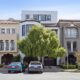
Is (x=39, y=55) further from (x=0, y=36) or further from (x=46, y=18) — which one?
(x=46, y=18)

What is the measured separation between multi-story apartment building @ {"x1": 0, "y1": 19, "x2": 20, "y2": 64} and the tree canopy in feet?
41.5

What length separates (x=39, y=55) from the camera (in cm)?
5194

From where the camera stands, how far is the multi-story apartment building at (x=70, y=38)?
2510 inches

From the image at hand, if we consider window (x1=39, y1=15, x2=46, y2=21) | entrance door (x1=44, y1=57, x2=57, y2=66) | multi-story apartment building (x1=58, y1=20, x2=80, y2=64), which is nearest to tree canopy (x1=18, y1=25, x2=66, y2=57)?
multi-story apartment building (x1=58, y1=20, x2=80, y2=64)

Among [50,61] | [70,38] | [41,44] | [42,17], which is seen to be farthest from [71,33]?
[41,44]

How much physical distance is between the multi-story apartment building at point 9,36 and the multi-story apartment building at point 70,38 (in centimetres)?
926

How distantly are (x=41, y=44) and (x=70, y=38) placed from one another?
13791mm

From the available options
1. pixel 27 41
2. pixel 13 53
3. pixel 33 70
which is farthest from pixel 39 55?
pixel 13 53

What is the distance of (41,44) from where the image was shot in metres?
51.5

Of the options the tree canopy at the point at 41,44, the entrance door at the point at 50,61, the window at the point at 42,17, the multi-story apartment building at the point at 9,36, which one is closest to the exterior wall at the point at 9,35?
the multi-story apartment building at the point at 9,36

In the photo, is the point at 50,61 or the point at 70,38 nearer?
the point at 70,38

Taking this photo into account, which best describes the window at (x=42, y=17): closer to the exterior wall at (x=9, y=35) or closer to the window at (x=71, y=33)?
the exterior wall at (x=9, y=35)

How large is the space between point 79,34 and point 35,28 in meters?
14.6

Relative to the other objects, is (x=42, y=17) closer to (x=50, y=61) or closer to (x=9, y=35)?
(x=9, y=35)
